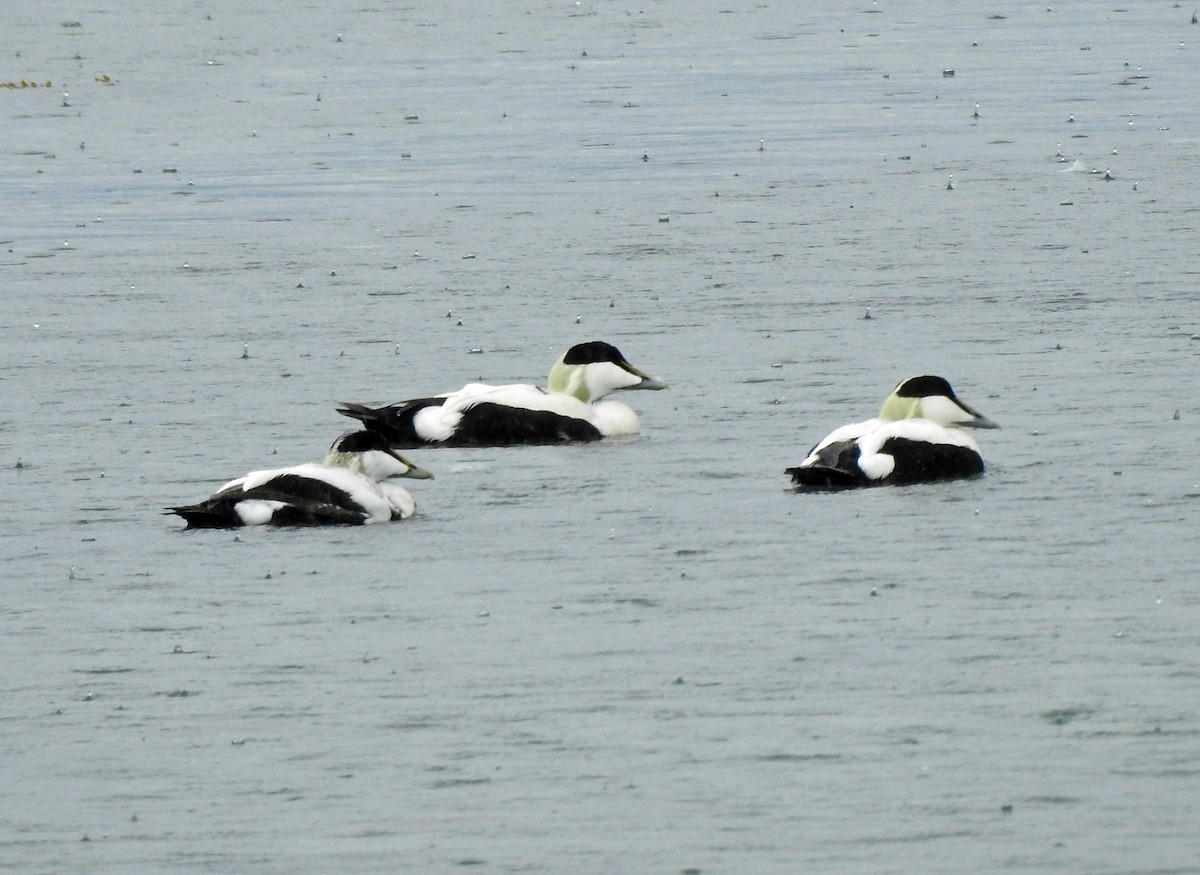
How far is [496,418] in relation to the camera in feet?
42.1

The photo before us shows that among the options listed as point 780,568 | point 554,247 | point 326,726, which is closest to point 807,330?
point 554,247

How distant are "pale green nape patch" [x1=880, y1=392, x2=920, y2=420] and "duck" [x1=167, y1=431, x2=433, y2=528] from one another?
225 centimetres

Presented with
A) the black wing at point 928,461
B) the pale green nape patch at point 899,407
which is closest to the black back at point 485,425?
the pale green nape patch at point 899,407

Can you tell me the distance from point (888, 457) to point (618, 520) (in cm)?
133

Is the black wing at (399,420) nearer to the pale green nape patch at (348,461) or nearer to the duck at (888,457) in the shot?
the pale green nape patch at (348,461)

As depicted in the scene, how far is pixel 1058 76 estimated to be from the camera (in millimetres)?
31469

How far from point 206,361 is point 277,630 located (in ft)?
20.0

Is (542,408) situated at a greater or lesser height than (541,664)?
greater

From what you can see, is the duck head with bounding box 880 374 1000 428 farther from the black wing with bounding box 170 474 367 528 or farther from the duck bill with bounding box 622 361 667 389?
the black wing with bounding box 170 474 367 528

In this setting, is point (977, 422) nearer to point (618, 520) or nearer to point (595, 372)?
point (618, 520)

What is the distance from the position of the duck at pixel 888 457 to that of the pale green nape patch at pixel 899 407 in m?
0.26

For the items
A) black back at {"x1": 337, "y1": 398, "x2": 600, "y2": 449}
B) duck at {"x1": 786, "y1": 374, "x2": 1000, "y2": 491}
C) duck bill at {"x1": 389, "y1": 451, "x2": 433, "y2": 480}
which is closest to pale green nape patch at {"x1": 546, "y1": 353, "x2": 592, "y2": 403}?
black back at {"x1": 337, "y1": 398, "x2": 600, "y2": 449}

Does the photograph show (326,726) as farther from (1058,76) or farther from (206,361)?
(1058,76)

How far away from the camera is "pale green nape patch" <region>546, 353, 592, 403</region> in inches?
534
